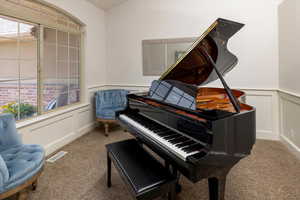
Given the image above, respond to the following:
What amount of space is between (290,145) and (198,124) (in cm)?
255

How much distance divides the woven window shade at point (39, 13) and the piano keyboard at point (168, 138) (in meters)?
2.04

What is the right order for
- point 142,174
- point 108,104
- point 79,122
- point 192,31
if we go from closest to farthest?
point 142,174 → point 79,122 → point 192,31 → point 108,104

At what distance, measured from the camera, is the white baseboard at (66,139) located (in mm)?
2715

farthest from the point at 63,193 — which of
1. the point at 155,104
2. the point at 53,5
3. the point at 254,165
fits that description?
the point at 53,5

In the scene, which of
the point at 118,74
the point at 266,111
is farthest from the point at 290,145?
the point at 118,74

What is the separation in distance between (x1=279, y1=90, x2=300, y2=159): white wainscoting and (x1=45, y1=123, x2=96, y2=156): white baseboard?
3.77 m

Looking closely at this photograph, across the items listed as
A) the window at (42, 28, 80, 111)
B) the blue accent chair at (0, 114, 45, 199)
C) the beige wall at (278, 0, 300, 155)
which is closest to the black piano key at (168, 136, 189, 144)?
the blue accent chair at (0, 114, 45, 199)

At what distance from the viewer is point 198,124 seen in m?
1.21

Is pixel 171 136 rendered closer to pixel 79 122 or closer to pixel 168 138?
pixel 168 138

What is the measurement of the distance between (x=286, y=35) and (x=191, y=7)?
1.81 metres

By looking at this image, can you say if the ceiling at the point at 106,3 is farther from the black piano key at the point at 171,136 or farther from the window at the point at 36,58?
the black piano key at the point at 171,136

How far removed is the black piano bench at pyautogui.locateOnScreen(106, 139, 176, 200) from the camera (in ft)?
3.71

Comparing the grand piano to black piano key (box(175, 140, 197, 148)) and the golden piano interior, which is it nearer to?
black piano key (box(175, 140, 197, 148))

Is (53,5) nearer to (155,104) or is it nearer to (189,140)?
(155,104)
